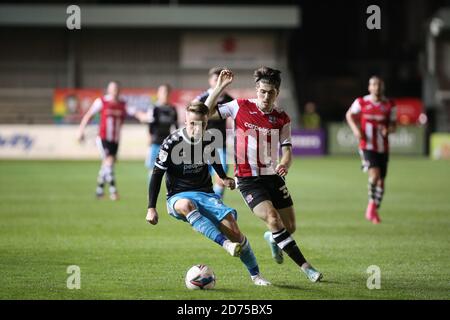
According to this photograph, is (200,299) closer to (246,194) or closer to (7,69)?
(246,194)

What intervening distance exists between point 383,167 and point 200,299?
768cm

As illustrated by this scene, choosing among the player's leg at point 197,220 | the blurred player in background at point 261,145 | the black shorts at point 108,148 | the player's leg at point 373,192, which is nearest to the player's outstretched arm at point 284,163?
the blurred player in background at point 261,145

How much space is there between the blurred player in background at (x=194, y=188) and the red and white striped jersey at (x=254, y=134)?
0.33 metres

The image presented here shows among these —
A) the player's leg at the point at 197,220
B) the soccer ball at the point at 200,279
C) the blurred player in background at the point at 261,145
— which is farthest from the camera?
the blurred player in background at the point at 261,145

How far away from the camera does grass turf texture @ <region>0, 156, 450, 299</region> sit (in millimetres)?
8414

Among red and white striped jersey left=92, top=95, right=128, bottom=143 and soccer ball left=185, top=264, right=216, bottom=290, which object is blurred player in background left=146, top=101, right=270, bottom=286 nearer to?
soccer ball left=185, top=264, right=216, bottom=290

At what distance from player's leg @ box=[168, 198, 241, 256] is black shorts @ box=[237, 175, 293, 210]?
1.82ft

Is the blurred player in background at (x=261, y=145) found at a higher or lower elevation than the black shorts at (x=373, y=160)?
higher

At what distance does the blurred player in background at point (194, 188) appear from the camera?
28.4 feet

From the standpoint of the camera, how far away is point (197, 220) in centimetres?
862

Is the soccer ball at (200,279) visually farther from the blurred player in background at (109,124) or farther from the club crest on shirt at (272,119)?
the blurred player in background at (109,124)

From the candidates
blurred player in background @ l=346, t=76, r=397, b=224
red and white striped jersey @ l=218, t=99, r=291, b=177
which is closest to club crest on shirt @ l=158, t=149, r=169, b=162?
red and white striped jersey @ l=218, t=99, r=291, b=177

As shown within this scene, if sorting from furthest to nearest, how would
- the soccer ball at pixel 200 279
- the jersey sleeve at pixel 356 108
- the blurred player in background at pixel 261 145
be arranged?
the jersey sleeve at pixel 356 108 < the blurred player in background at pixel 261 145 < the soccer ball at pixel 200 279
